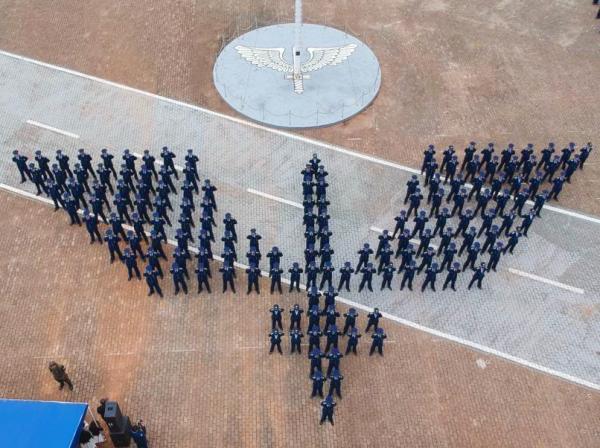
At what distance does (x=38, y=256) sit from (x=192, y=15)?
13017mm

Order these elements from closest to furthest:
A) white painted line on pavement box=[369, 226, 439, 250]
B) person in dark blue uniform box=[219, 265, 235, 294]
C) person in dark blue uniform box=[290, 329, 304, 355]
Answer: person in dark blue uniform box=[290, 329, 304, 355]
person in dark blue uniform box=[219, 265, 235, 294]
white painted line on pavement box=[369, 226, 439, 250]

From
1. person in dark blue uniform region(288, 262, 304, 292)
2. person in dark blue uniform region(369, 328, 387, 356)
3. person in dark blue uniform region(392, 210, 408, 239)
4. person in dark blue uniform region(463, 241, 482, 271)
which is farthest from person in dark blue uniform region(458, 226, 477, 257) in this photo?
person in dark blue uniform region(288, 262, 304, 292)

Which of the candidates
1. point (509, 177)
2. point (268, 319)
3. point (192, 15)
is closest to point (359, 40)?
point (192, 15)

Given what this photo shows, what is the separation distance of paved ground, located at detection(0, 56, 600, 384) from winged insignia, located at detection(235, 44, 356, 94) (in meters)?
3.16

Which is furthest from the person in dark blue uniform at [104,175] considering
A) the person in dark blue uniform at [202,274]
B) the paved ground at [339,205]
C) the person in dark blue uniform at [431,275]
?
the person in dark blue uniform at [431,275]

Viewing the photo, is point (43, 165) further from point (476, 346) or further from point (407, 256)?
point (476, 346)

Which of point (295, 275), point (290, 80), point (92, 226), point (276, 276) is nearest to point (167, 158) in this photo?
point (92, 226)

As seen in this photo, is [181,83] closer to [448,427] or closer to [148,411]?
[148,411]

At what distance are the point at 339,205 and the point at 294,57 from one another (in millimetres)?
6635

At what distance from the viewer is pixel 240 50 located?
74.5 feet

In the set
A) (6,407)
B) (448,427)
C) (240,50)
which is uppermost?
(240,50)

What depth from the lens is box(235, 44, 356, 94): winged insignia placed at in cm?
2166

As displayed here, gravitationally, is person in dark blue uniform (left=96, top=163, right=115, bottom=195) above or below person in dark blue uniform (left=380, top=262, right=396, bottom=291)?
above

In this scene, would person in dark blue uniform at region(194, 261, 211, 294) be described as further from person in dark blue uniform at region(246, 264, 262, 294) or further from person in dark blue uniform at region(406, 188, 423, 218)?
person in dark blue uniform at region(406, 188, 423, 218)
